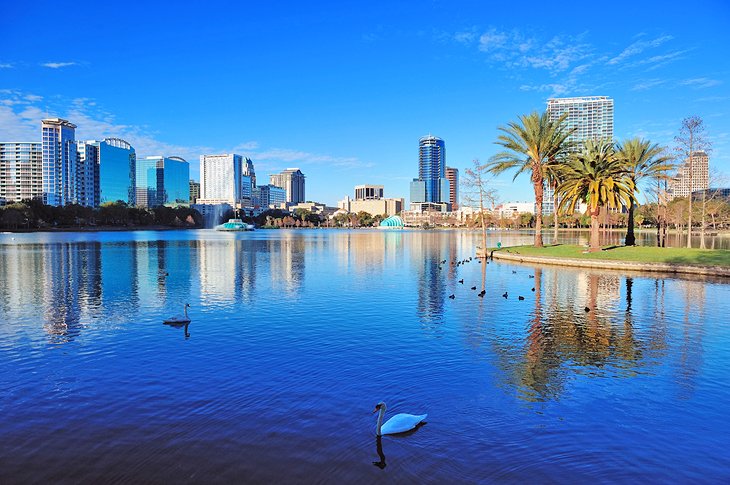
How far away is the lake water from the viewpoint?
8.28m

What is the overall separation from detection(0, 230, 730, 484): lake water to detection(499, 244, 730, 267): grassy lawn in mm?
12548

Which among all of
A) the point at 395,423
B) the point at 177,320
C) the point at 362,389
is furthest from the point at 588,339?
the point at 177,320

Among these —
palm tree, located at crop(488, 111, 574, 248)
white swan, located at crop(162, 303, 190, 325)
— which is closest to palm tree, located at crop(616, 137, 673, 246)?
palm tree, located at crop(488, 111, 574, 248)

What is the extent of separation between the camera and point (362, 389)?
11664 mm

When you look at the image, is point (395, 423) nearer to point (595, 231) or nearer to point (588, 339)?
point (588, 339)

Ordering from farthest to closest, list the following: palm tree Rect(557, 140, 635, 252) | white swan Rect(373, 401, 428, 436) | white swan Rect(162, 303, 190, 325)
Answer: palm tree Rect(557, 140, 635, 252) < white swan Rect(162, 303, 190, 325) < white swan Rect(373, 401, 428, 436)

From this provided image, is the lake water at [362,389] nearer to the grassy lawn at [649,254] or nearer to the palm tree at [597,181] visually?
the grassy lawn at [649,254]

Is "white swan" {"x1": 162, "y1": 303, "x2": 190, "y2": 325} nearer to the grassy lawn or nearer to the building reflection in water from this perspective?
the building reflection in water

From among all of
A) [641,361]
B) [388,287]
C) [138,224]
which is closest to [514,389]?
[641,361]

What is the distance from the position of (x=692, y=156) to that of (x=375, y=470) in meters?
49.8

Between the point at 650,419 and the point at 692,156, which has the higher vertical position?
the point at 692,156

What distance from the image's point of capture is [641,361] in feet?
45.3

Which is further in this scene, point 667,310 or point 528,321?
point 667,310

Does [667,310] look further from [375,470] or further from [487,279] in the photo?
[375,470]
